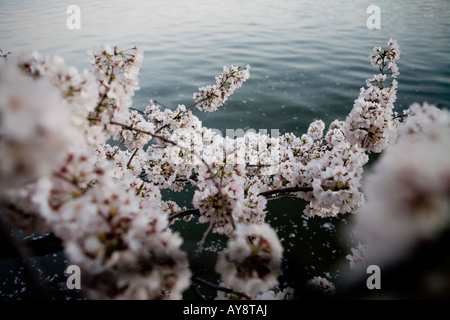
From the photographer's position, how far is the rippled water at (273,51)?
43.0 ft

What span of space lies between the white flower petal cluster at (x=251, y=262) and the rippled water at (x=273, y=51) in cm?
504

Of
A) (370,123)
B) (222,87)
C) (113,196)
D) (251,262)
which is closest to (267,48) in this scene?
(222,87)

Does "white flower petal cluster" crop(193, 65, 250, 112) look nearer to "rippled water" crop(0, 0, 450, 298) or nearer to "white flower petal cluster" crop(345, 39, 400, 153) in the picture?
"white flower petal cluster" crop(345, 39, 400, 153)

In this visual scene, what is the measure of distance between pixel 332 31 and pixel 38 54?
32.0 m

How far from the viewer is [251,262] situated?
1.60m

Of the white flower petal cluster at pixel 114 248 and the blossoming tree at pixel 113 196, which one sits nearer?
the blossoming tree at pixel 113 196

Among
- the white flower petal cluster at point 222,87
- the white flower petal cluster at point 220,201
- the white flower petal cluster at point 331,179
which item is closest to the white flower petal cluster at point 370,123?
the white flower petal cluster at point 331,179

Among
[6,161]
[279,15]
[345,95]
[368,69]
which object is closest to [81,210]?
[6,161]

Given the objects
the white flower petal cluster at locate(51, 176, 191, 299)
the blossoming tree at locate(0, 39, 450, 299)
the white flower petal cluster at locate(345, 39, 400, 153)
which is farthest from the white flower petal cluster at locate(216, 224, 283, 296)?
the white flower petal cluster at locate(345, 39, 400, 153)

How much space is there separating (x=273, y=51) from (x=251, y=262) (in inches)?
907

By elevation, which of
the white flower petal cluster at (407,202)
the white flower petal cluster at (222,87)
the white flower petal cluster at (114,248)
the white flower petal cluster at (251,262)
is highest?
the white flower petal cluster at (222,87)

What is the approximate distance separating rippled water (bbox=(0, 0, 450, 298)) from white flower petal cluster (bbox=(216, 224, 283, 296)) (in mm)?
5041

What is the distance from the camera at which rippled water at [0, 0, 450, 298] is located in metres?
13.1

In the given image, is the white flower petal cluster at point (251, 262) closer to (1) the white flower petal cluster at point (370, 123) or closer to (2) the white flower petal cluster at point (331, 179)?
(2) the white flower petal cluster at point (331, 179)
